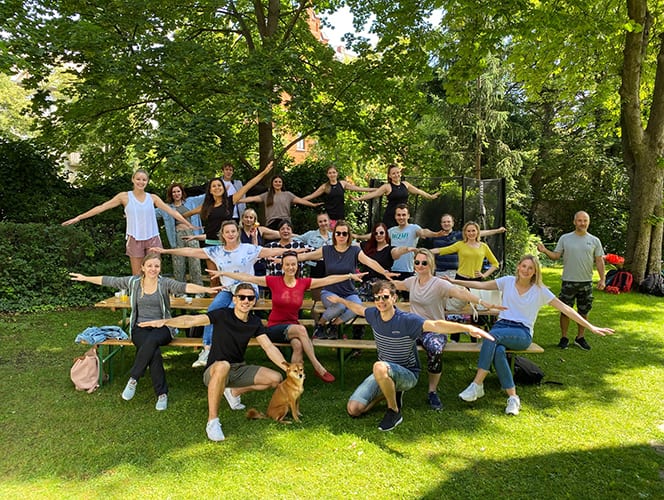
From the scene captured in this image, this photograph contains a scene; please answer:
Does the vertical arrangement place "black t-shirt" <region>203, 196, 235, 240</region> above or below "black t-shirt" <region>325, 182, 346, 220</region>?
below

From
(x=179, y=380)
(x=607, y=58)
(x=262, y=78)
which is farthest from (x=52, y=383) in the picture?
(x=607, y=58)

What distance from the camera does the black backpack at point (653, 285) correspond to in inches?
443

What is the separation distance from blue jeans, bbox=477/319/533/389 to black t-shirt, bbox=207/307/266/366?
252 centimetres

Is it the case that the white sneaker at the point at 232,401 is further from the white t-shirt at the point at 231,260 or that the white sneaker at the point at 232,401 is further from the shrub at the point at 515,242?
the shrub at the point at 515,242

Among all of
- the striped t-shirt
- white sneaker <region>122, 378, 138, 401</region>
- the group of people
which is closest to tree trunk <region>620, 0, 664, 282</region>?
the group of people

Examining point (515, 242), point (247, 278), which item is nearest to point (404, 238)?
point (247, 278)

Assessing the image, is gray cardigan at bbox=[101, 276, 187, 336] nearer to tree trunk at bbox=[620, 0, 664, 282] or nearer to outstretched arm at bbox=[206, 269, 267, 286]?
outstretched arm at bbox=[206, 269, 267, 286]

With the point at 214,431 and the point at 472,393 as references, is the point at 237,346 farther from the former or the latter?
the point at 472,393

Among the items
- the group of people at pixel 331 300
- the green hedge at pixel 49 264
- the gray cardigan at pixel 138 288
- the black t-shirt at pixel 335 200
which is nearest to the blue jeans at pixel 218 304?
the group of people at pixel 331 300

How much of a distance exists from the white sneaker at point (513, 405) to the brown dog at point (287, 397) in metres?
2.13

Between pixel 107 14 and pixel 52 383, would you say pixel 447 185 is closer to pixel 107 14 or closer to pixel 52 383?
pixel 107 14

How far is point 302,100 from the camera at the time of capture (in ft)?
29.2

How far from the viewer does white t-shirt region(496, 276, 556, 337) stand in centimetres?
517

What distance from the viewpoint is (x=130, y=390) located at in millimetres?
5035
